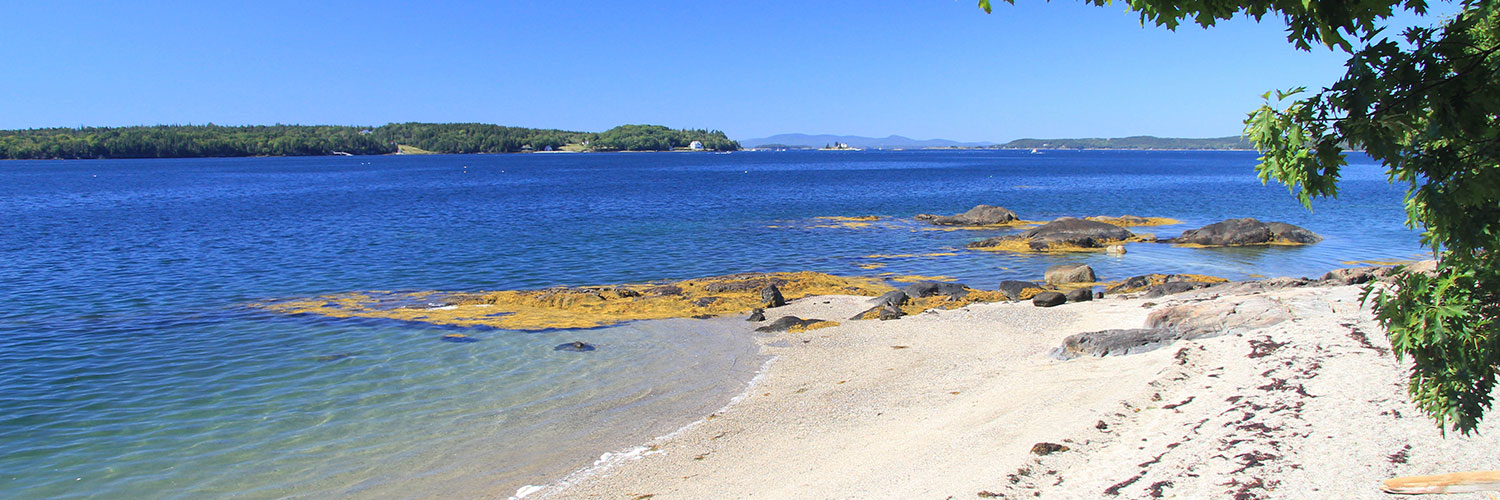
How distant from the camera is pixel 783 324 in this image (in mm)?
19328

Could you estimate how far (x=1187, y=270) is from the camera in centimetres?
2791

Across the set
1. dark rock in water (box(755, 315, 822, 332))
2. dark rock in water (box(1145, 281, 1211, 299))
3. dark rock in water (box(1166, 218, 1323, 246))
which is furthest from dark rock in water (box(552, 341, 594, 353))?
dark rock in water (box(1166, 218, 1323, 246))

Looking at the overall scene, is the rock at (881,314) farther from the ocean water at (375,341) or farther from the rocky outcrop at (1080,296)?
the rocky outcrop at (1080,296)

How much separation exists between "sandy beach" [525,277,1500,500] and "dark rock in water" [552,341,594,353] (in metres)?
4.05

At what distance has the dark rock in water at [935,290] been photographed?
22703 millimetres

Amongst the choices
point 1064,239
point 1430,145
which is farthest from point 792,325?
point 1064,239

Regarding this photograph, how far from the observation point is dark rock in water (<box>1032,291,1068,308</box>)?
20203 millimetres

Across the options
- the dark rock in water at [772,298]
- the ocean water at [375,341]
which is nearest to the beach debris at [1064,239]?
the ocean water at [375,341]

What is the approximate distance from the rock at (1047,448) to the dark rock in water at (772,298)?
12812mm

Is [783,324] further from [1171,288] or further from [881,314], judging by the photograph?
[1171,288]

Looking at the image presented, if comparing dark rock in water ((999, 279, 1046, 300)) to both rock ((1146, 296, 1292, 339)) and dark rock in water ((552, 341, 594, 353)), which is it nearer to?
rock ((1146, 296, 1292, 339))

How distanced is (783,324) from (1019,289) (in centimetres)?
731

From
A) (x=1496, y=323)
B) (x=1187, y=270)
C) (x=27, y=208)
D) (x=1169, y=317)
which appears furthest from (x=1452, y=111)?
(x=27, y=208)

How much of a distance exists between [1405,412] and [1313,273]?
21879mm
